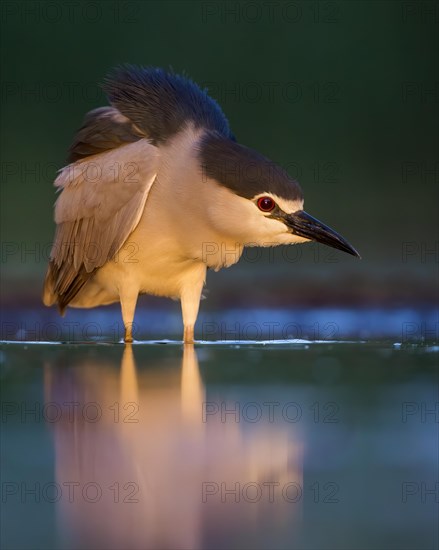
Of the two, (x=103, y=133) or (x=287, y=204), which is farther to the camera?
(x=103, y=133)

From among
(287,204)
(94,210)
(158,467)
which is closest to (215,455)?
(158,467)

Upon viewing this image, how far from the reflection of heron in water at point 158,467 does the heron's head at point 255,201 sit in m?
1.14

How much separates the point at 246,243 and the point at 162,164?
0.39 meters

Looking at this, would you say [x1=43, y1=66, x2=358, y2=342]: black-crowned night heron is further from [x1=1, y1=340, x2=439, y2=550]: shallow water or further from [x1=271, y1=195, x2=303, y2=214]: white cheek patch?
[x1=1, y1=340, x2=439, y2=550]: shallow water

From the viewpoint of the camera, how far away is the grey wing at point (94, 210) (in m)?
3.22

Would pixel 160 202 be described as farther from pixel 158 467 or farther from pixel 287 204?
pixel 158 467

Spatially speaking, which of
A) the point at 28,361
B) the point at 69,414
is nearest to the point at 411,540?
the point at 69,414

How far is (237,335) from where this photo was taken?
4.30 metres

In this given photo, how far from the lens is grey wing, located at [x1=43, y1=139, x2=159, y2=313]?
322 cm

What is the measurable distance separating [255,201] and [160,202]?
1.23ft

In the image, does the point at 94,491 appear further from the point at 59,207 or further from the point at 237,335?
the point at 237,335

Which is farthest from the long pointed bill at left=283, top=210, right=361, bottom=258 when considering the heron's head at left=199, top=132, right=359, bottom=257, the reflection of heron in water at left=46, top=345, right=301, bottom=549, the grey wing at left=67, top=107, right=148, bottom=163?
the reflection of heron in water at left=46, top=345, right=301, bottom=549

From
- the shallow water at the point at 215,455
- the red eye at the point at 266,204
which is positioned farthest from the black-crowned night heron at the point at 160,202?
the shallow water at the point at 215,455

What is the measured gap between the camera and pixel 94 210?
3416 mm
